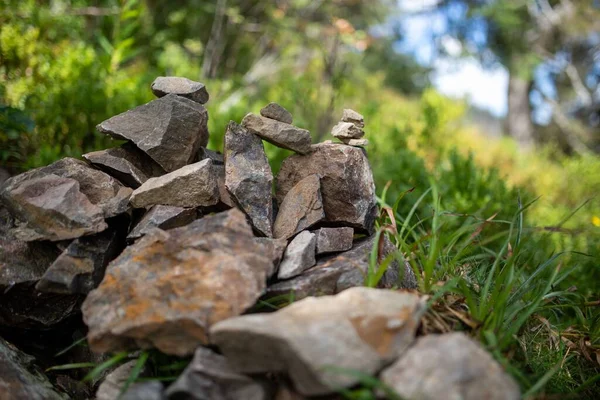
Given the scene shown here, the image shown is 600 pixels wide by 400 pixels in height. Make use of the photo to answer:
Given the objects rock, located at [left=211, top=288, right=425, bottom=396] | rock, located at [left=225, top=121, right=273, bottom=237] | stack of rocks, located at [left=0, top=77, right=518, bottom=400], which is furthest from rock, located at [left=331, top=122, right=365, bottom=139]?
rock, located at [left=211, top=288, right=425, bottom=396]

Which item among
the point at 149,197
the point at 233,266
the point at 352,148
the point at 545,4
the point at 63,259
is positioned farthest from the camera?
the point at 545,4

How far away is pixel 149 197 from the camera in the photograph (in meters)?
2.04

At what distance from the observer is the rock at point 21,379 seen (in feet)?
5.50

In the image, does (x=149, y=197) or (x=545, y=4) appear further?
(x=545, y=4)

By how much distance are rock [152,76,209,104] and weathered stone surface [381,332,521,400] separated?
67.6 inches

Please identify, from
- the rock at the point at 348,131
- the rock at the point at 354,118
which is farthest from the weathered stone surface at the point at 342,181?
the rock at the point at 354,118

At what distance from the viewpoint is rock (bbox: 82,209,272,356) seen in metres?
1.58

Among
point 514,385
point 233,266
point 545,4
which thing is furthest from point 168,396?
point 545,4

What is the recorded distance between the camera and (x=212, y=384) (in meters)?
1.48

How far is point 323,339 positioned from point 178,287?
0.57m

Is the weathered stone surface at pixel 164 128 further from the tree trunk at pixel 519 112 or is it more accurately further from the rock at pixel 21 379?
the tree trunk at pixel 519 112

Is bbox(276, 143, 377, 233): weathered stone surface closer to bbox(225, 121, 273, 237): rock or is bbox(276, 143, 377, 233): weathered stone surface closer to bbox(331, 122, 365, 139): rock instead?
bbox(331, 122, 365, 139): rock

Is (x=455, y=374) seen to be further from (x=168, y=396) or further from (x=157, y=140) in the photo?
(x=157, y=140)

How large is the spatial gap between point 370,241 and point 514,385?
1.03 metres
